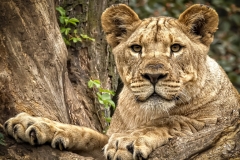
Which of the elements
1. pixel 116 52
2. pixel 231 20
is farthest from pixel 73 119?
pixel 231 20

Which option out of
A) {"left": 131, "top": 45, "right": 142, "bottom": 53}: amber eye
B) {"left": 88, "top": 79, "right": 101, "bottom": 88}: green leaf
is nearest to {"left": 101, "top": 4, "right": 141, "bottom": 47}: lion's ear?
{"left": 131, "top": 45, "right": 142, "bottom": 53}: amber eye

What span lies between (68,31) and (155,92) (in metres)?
1.88

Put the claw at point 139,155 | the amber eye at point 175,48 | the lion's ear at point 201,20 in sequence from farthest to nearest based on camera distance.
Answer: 1. the lion's ear at point 201,20
2. the amber eye at point 175,48
3. the claw at point 139,155

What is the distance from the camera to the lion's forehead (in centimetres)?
554

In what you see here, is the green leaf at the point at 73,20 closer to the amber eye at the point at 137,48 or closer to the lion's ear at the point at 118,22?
the lion's ear at the point at 118,22

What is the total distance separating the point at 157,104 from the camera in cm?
531

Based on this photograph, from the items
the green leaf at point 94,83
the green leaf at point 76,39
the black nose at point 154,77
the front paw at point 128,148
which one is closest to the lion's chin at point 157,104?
the black nose at point 154,77

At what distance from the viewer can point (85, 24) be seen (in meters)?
7.02

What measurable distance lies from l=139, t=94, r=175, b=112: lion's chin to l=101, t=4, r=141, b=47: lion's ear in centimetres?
83

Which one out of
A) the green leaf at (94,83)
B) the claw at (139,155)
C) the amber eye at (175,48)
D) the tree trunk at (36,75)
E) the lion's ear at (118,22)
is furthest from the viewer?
the green leaf at (94,83)

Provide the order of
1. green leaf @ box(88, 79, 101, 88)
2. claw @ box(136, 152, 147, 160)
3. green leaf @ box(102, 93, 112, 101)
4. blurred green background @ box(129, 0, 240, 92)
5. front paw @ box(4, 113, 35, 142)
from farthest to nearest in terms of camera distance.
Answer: blurred green background @ box(129, 0, 240, 92) < green leaf @ box(102, 93, 112, 101) < green leaf @ box(88, 79, 101, 88) < front paw @ box(4, 113, 35, 142) < claw @ box(136, 152, 147, 160)

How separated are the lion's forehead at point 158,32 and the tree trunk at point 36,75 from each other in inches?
28.7

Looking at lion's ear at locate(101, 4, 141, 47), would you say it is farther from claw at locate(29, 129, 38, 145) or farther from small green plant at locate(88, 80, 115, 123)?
claw at locate(29, 129, 38, 145)

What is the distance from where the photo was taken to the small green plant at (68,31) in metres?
6.80
